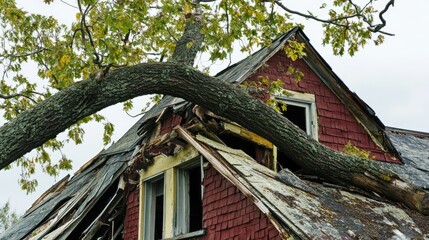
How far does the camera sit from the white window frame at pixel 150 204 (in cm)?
1100

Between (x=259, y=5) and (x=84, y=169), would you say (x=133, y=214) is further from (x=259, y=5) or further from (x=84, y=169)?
(x=259, y=5)

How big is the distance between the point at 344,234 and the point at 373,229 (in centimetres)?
71

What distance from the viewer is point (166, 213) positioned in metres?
10.3

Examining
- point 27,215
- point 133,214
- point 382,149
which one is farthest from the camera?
point 27,215

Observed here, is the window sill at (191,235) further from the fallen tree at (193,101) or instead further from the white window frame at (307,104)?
the white window frame at (307,104)

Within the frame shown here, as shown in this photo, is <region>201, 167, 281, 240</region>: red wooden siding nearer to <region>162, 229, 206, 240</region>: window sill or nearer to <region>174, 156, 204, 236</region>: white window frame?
<region>162, 229, 206, 240</region>: window sill

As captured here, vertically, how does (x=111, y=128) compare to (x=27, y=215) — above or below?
above

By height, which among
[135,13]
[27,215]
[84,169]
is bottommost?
[27,215]

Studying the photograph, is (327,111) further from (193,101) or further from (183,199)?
(193,101)

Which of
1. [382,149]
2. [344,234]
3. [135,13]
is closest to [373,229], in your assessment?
[344,234]

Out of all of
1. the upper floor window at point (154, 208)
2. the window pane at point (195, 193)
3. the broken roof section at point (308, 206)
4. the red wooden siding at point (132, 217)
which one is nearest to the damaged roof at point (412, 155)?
the broken roof section at point (308, 206)

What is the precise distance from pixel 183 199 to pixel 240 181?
2257 mm

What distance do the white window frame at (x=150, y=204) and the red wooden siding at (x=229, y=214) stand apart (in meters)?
1.71

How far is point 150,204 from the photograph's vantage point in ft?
36.7
